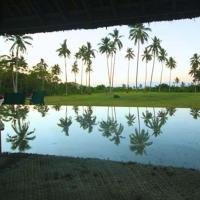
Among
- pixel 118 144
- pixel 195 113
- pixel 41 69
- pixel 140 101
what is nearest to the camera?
pixel 118 144

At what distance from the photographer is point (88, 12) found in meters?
5.88

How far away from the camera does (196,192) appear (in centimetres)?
696

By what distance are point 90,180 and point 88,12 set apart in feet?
11.8

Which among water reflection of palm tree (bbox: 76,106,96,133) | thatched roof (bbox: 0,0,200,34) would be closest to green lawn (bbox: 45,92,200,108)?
water reflection of palm tree (bbox: 76,106,96,133)

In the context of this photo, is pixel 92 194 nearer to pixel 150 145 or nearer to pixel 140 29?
pixel 150 145

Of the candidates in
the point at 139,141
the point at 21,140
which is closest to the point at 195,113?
the point at 139,141

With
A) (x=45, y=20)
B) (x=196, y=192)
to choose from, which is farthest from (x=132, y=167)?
(x=45, y=20)

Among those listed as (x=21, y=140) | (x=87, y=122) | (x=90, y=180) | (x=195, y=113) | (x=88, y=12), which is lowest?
(x=195, y=113)

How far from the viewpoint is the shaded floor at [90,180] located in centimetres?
672

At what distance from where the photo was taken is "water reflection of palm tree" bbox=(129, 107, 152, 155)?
543 inches

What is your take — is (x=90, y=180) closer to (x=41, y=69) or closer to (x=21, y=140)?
(x=21, y=140)

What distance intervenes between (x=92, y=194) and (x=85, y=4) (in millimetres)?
3391

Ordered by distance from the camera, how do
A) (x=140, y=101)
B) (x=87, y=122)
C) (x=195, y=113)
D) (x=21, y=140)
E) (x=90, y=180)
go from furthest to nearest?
1. (x=140, y=101)
2. (x=195, y=113)
3. (x=87, y=122)
4. (x=21, y=140)
5. (x=90, y=180)

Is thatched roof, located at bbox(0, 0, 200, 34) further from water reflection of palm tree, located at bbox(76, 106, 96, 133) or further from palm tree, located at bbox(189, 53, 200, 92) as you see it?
palm tree, located at bbox(189, 53, 200, 92)
